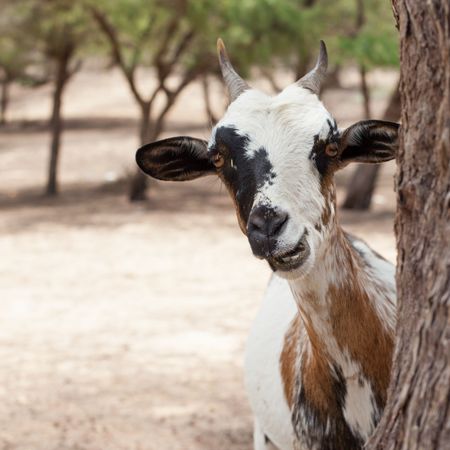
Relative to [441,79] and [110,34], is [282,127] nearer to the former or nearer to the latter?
[441,79]

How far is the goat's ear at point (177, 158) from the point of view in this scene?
386cm

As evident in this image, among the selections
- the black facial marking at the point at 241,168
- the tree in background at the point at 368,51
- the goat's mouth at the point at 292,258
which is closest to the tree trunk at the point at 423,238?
the goat's mouth at the point at 292,258

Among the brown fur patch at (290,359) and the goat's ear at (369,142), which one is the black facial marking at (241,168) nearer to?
the goat's ear at (369,142)

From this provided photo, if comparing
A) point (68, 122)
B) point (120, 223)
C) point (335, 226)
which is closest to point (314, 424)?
point (335, 226)

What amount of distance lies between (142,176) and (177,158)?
42.4 feet

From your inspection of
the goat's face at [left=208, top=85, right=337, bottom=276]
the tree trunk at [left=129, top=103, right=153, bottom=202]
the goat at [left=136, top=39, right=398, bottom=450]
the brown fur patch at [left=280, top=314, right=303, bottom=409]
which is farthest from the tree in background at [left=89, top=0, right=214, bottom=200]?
the goat's face at [left=208, top=85, right=337, bottom=276]

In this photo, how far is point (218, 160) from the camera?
3652 mm

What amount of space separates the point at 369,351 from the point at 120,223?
449 inches

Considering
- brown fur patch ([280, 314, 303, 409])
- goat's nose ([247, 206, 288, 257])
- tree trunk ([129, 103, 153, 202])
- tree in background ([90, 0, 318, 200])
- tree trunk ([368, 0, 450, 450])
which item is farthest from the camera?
tree trunk ([129, 103, 153, 202])

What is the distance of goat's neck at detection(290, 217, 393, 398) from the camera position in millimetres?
3604

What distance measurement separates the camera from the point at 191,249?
501 inches

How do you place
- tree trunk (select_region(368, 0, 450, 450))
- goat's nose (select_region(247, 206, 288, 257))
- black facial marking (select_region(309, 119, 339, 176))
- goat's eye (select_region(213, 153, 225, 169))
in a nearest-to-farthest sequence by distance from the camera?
tree trunk (select_region(368, 0, 450, 450))
goat's nose (select_region(247, 206, 288, 257))
black facial marking (select_region(309, 119, 339, 176))
goat's eye (select_region(213, 153, 225, 169))

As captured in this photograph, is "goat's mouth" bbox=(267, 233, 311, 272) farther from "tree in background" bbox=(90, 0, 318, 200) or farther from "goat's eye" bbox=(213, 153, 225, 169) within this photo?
"tree in background" bbox=(90, 0, 318, 200)

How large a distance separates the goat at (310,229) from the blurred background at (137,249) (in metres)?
0.76
